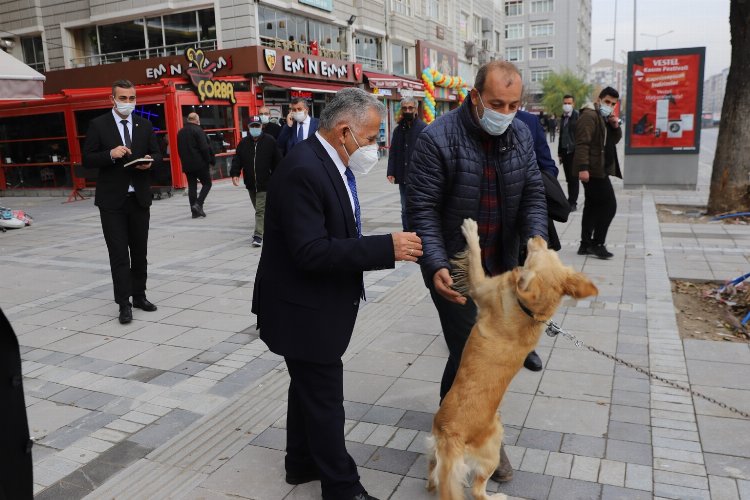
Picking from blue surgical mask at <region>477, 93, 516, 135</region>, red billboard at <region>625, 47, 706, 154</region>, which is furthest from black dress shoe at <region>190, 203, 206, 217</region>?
blue surgical mask at <region>477, 93, 516, 135</region>

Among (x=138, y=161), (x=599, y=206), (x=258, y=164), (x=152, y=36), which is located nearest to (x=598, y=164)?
(x=599, y=206)

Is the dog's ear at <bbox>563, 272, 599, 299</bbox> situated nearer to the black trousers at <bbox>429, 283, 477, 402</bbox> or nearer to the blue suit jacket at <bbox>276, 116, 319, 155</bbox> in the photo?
the black trousers at <bbox>429, 283, 477, 402</bbox>

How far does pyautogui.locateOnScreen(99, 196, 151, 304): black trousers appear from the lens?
5738 millimetres

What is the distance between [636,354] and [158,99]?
14414 mm

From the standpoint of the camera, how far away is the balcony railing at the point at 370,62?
2854 cm

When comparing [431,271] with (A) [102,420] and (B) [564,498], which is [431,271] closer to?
(B) [564,498]

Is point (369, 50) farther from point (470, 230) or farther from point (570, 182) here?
point (470, 230)

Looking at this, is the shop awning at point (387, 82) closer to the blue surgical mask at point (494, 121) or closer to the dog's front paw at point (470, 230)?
the blue surgical mask at point (494, 121)

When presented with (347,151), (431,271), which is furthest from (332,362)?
(347,151)

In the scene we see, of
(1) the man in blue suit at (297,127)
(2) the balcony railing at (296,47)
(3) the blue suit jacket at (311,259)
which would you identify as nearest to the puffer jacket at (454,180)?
(3) the blue suit jacket at (311,259)

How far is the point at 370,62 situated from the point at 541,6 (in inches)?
2283

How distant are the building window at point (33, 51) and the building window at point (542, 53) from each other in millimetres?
67589

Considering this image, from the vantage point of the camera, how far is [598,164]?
7.61 metres

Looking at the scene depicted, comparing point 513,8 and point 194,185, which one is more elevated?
point 513,8
